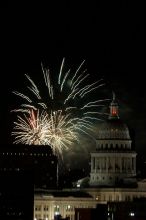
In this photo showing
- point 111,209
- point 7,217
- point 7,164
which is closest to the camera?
point 7,217

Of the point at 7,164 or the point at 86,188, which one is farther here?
the point at 86,188

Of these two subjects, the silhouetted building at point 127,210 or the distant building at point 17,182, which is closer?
the distant building at point 17,182

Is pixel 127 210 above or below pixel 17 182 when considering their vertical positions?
below

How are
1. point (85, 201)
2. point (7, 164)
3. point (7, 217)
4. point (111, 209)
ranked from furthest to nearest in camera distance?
point (85, 201)
point (7, 164)
point (111, 209)
point (7, 217)

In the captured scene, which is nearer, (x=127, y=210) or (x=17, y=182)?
(x=17, y=182)

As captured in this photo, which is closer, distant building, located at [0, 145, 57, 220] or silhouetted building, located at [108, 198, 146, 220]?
distant building, located at [0, 145, 57, 220]

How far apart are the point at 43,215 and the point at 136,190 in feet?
75.8

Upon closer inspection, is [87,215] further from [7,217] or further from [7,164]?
[7,164]

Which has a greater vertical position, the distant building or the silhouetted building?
the distant building

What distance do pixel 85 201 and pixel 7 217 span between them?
5126 centimetres

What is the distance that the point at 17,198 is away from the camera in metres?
144

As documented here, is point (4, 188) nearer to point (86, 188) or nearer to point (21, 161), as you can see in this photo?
point (21, 161)

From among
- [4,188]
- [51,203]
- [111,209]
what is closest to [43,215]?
[51,203]

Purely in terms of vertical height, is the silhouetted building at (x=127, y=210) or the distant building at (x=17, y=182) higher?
the distant building at (x=17, y=182)
